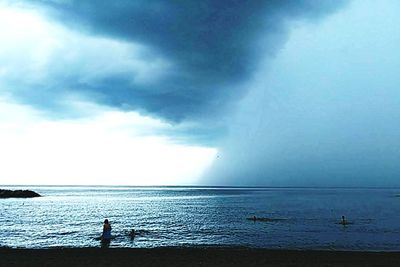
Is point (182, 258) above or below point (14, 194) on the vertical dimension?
below

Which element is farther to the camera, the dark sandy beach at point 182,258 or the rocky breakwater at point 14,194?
the rocky breakwater at point 14,194

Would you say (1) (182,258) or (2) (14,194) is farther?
(2) (14,194)

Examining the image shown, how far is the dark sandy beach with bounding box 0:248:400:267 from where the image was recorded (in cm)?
2281

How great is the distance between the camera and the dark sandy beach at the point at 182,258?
898 inches

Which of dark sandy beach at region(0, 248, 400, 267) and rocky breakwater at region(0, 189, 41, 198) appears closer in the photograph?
dark sandy beach at region(0, 248, 400, 267)

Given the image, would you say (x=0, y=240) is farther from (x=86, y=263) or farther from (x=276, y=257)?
(x=276, y=257)

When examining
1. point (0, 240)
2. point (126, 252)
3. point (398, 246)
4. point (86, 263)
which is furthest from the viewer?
point (0, 240)

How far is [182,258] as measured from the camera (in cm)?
2522

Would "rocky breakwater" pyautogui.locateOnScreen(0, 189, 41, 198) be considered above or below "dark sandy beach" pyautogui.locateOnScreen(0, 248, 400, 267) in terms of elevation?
above

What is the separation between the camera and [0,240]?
37.2 metres

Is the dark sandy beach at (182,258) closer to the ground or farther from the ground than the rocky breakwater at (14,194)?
closer to the ground

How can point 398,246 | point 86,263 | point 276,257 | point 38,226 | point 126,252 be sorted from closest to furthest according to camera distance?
1. point 86,263
2. point 276,257
3. point 126,252
4. point 398,246
5. point 38,226

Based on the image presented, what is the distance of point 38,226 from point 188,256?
3287cm

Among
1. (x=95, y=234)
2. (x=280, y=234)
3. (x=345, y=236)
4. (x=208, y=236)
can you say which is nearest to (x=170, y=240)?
(x=208, y=236)
